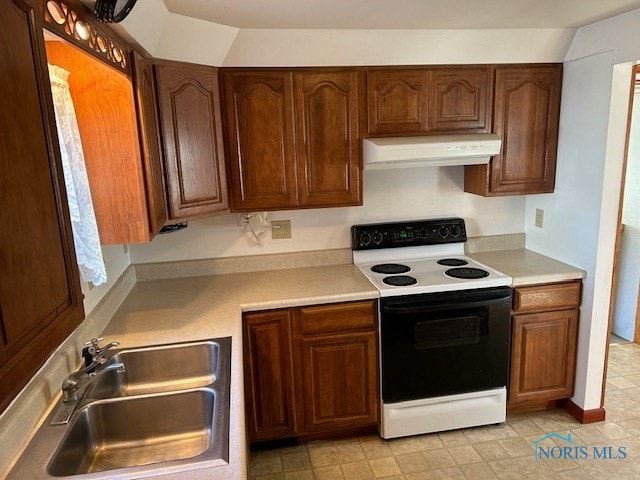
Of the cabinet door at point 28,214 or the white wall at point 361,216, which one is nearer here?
the cabinet door at point 28,214

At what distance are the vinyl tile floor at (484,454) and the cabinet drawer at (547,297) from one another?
2.29 feet

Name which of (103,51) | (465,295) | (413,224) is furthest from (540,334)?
(103,51)

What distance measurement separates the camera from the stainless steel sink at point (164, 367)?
5.46ft

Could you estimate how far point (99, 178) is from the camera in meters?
1.63

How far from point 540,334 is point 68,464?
7.64 ft

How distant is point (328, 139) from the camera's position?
238cm

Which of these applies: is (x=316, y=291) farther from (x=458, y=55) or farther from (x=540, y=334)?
(x=458, y=55)

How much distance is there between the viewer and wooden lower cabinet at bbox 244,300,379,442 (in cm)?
226

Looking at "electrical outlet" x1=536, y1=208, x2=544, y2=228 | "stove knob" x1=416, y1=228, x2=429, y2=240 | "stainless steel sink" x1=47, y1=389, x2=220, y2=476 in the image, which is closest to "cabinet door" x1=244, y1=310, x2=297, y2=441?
"stainless steel sink" x1=47, y1=389, x2=220, y2=476

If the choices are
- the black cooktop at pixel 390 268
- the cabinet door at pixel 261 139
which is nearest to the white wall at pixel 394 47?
the cabinet door at pixel 261 139

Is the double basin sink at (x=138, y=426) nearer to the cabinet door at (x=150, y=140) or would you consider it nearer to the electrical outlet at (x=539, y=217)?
the cabinet door at (x=150, y=140)

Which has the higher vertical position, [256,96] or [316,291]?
[256,96]

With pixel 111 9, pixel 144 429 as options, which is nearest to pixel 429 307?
pixel 144 429

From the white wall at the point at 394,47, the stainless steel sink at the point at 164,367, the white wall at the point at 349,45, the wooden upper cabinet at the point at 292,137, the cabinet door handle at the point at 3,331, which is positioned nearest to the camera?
the cabinet door handle at the point at 3,331
